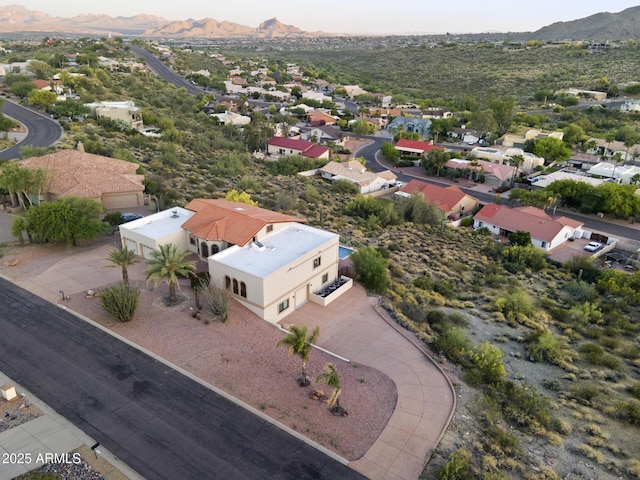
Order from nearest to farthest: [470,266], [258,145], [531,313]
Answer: [531,313] < [470,266] < [258,145]

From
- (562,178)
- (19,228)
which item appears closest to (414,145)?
(562,178)

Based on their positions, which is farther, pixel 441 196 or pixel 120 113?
pixel 120 113

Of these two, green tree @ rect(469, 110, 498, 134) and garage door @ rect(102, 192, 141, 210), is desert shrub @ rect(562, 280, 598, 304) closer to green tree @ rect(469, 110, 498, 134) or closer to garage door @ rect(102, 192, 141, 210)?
garage door @ rect(102, 192, 141, 210)

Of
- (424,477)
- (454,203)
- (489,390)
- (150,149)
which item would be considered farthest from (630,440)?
(150,149)

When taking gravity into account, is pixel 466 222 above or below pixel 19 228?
below

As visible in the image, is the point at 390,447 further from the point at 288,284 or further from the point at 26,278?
the point at 26,278

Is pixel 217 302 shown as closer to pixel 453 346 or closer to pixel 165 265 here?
pixel 165 265

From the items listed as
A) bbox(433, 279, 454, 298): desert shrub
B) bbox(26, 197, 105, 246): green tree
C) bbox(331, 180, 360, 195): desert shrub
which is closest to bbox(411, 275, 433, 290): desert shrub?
bbox(433, 279, 454, 298): desert shrub
